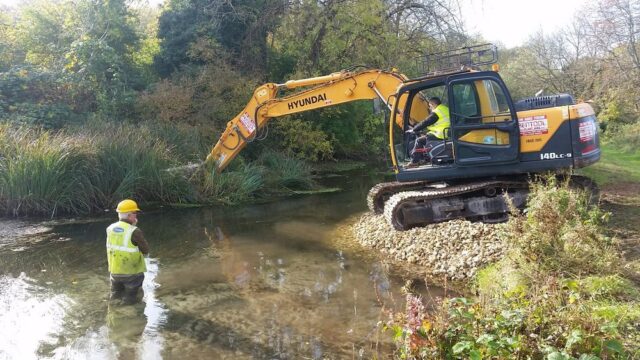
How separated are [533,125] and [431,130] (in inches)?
57.9

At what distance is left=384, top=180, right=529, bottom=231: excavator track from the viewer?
25.3 ft

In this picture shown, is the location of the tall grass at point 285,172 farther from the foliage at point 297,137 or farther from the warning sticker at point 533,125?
the warning sticker at point 533,125

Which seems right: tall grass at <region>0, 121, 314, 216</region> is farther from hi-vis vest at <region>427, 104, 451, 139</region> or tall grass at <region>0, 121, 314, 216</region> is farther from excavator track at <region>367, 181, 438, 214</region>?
hi-vis vest at <region>427, 104, 451, 139</region>

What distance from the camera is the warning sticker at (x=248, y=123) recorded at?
35.8 ft

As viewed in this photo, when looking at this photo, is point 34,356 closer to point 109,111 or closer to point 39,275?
point 39,275

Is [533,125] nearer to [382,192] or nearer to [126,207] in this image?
[382,192]

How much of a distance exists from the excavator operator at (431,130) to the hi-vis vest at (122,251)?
4411mm

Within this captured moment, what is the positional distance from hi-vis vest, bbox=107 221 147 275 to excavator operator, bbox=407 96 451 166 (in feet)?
14.5

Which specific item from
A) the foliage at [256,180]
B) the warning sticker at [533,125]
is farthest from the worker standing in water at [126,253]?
the foliage at [256,180]

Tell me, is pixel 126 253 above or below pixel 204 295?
above

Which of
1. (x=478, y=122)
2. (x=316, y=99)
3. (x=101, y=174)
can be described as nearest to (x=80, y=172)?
(x=101, y=174)

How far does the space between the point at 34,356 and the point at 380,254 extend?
15.1ft

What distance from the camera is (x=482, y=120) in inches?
298

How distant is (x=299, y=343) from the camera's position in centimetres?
494
